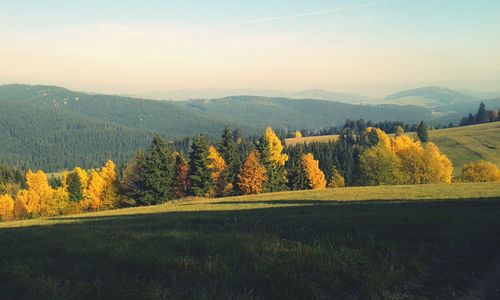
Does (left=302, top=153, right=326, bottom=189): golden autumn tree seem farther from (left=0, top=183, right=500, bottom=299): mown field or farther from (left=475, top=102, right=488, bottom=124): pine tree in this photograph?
(left=475, top=102, right=488, bottom=124): pine tree

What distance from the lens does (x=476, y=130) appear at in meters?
155

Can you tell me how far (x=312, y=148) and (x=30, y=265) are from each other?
421ft

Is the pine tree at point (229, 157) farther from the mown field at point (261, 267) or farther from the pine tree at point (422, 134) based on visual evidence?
the pine tree at point (422, 134)

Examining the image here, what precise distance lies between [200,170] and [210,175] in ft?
7.20

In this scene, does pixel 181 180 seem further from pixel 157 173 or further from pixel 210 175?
pixel 157 173

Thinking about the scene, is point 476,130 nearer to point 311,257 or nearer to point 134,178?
point 134,178

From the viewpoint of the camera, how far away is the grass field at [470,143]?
12369 centimetres

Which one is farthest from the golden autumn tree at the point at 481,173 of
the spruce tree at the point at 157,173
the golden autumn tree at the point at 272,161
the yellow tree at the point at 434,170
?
the spruce tree at the point at 157,173

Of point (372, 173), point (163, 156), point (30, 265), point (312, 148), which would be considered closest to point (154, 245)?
point (30, 265)

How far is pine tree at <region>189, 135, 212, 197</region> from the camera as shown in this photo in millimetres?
67438

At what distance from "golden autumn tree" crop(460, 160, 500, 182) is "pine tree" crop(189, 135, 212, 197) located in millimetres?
54165

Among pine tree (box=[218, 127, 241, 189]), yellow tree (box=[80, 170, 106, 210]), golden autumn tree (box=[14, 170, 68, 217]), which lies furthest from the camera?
golden autumn tree (box=[14, 170, 68, 217])

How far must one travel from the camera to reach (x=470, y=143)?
450 feet

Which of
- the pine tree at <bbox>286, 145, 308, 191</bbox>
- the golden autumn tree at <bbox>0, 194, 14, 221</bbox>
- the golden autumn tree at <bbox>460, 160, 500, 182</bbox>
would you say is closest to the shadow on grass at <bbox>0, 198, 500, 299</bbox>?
the pine tree at <bbox>286, 145, 308, 191</bbox>
